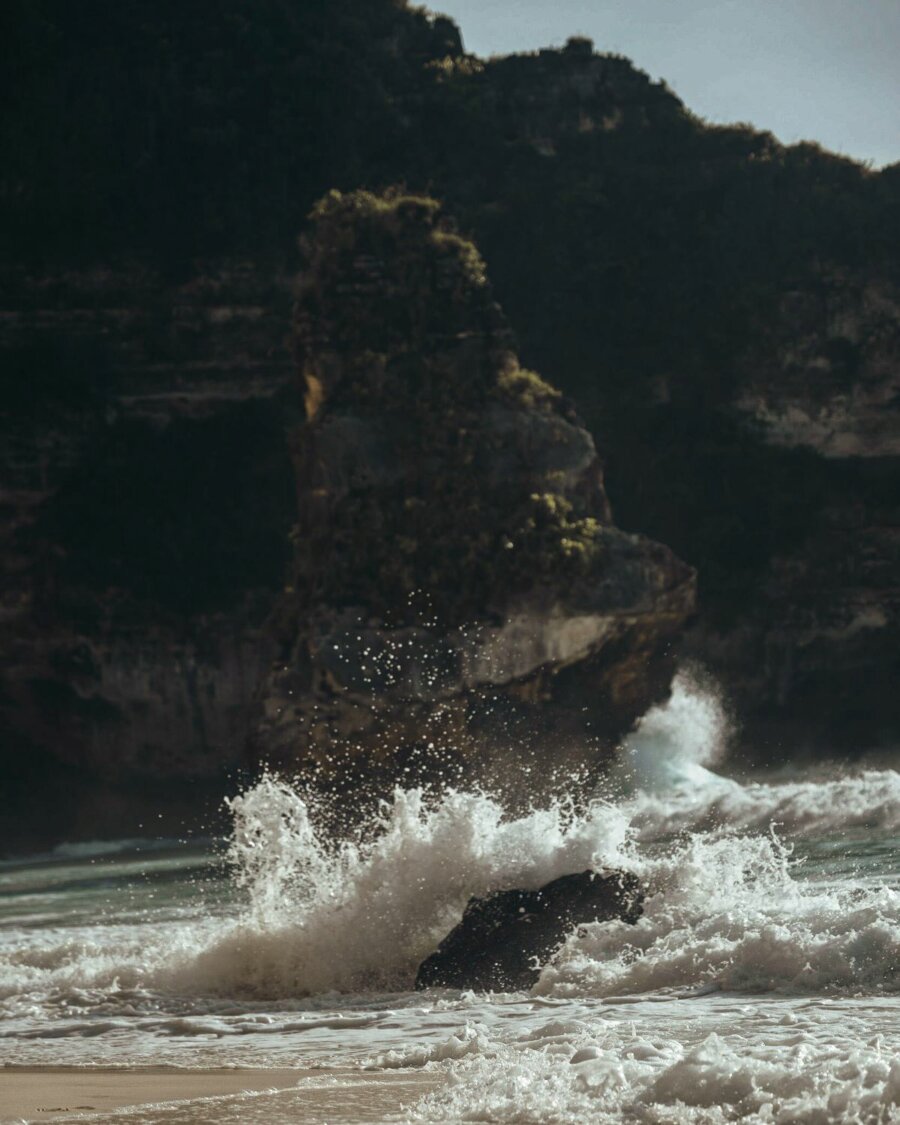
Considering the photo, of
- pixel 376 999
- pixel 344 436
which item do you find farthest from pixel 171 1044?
pixel 344 436

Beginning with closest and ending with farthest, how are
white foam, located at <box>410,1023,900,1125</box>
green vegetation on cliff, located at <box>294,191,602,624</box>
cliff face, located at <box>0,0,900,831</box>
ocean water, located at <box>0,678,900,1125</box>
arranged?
white foam, located at <box>410,1023,900,1125</box> → ocean water, located at <box>0,678,900,1125</box> → green vegetation on cliff, located at <box>294,191,602,624</box> → cliff face, located at <box>0,0,900,831</box>

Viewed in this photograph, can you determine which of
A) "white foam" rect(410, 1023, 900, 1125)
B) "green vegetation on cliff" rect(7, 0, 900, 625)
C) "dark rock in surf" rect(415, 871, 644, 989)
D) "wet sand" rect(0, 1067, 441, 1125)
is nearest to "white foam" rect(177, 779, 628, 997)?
"dark rock in surf" rect(415, 871, 644, 989)

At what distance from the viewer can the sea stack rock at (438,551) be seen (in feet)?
92.7

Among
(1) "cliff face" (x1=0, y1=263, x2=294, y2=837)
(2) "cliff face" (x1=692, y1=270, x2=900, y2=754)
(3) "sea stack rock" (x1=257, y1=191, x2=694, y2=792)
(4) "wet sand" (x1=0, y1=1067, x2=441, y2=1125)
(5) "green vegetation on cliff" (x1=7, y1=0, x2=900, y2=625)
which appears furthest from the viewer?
(5) "green vegetation on cliff" (x1=7, y1=0, x2=900, y2=625)

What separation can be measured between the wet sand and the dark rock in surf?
2408 millimetres

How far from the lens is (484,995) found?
1017 centimetres

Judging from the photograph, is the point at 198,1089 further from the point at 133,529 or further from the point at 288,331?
the point at 288,331

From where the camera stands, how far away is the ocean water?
7219mm

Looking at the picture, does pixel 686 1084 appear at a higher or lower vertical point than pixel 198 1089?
higher

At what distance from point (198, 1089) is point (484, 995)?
2544 mm

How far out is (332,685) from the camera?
1105 inches

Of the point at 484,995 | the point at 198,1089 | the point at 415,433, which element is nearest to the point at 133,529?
the point at 415,433

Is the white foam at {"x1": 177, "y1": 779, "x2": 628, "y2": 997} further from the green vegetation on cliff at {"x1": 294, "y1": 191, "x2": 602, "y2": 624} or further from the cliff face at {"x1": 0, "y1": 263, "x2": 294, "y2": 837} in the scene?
the cliff face at {"x1": 0, "y1": 263, "x2": 294, "y2": 837}

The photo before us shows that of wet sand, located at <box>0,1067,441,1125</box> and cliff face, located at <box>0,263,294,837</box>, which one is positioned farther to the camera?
cliff face, located at <box>0,263,294,837</box>
